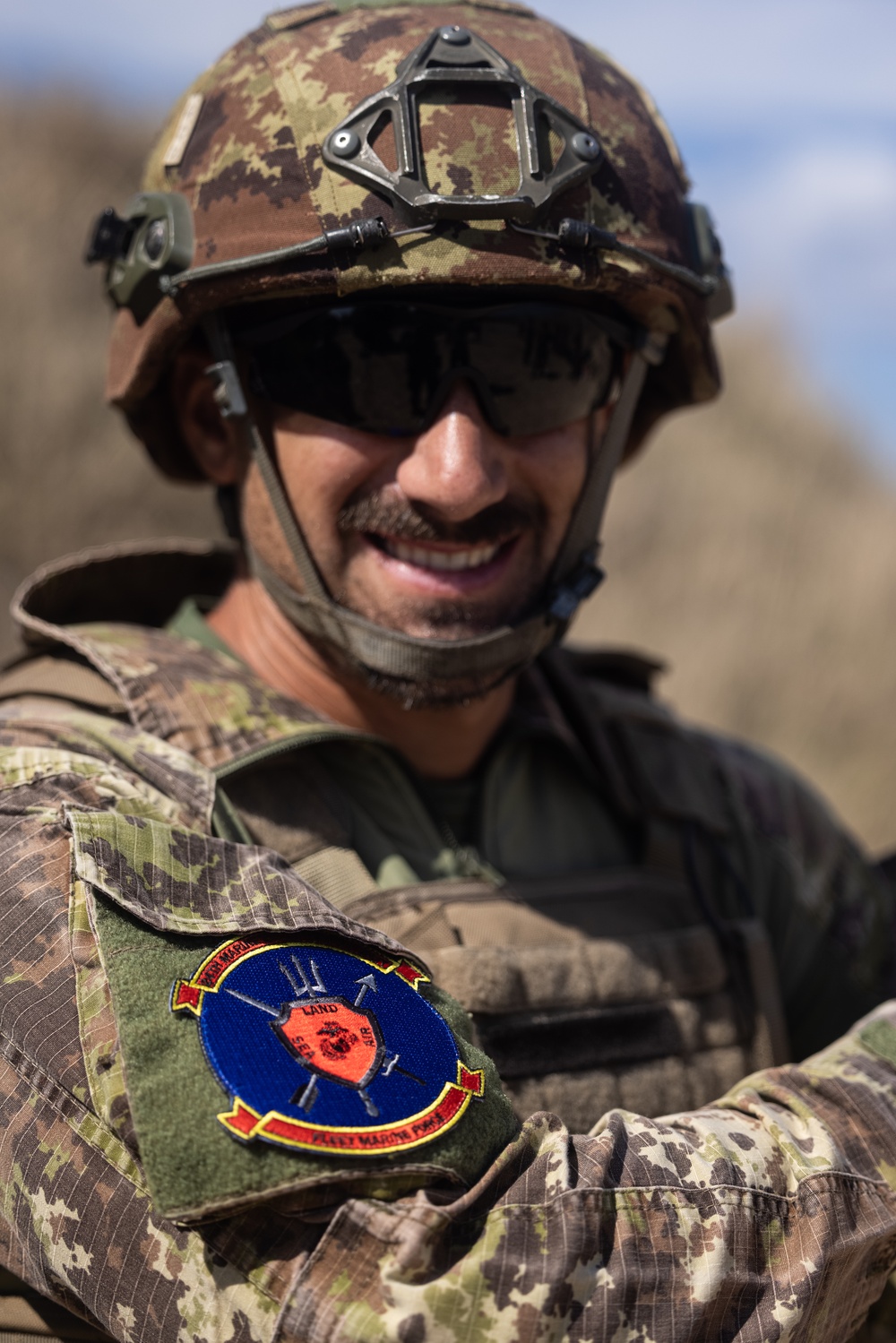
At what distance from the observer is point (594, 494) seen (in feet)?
8.48

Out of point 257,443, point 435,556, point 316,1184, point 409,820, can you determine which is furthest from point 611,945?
point 257,443

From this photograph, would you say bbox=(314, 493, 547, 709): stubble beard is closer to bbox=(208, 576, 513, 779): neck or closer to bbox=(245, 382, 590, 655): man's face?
bbox=(245, 382, 590, 655): man's face

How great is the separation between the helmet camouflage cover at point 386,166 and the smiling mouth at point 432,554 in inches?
18.8

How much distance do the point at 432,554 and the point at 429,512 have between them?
0.31ft

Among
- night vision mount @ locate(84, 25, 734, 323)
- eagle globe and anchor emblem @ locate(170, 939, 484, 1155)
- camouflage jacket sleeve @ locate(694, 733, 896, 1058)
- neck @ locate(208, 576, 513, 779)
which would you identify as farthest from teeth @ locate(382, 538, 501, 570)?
eagle globe and anchor emblem @ locate(170, 939, 484, 1155)

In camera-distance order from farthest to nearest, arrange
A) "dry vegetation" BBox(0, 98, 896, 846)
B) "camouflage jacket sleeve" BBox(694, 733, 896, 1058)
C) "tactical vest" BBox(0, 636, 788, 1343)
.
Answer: "dry vegetation" BBox(0, 98, 896, 846)
"camouflage jacket sleeve" BBox(694, 733, 896, 1058)
"tactical vest" BBox(0, 636, 788, 1343)

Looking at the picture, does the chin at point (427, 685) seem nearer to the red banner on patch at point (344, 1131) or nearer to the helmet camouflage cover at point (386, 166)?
the helmet camouflage cover at point (386, 166)

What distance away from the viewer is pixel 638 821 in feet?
8.68

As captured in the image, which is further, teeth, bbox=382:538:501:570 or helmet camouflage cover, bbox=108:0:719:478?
teeth, bbox=382:538:501:570

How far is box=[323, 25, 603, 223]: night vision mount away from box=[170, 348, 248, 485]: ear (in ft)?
2.02

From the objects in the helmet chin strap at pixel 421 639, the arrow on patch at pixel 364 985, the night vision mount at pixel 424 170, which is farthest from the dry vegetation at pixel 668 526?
the arrow on patch at pixel 364 985

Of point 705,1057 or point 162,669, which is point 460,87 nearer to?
point 162,669

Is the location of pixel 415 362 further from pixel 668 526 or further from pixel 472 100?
pixel 668 526

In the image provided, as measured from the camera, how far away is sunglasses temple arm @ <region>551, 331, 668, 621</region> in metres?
2.57
